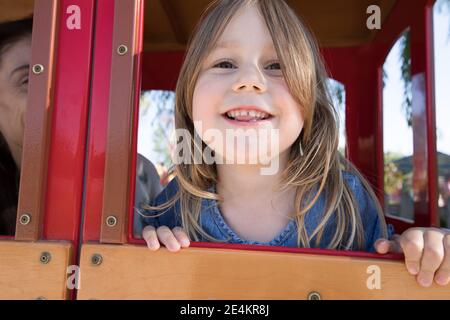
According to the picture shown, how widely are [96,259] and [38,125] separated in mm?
373

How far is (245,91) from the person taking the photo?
1.21m

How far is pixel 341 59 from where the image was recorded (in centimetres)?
242

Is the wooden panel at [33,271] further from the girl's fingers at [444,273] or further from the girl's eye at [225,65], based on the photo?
the girl's fingers at [444,273]

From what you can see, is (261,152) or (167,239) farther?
(261,152)

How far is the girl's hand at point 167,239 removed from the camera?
3.24ft

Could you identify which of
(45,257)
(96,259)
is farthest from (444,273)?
(45,257)

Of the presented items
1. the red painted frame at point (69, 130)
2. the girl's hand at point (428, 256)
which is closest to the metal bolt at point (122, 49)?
the red painted frame at point (69, 130)

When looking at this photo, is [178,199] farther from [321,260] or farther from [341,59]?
[341,59]

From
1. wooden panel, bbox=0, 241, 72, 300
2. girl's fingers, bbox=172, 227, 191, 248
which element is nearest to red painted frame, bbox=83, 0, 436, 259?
girl's fingers, bbox=172, 227, 191, 248

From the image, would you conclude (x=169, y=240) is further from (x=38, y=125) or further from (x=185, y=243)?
(x=38, y=125)

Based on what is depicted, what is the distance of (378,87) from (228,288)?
177 centimetres

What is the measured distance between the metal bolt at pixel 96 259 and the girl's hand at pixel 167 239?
0.39 ft

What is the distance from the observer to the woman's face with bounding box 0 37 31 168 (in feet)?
5.29

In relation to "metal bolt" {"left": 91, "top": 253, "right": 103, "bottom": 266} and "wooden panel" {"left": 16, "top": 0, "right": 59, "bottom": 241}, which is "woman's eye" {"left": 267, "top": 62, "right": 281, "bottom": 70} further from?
"metal bolt" {"left": 91, "top": 253, "right": 103, "bottom": 266}
